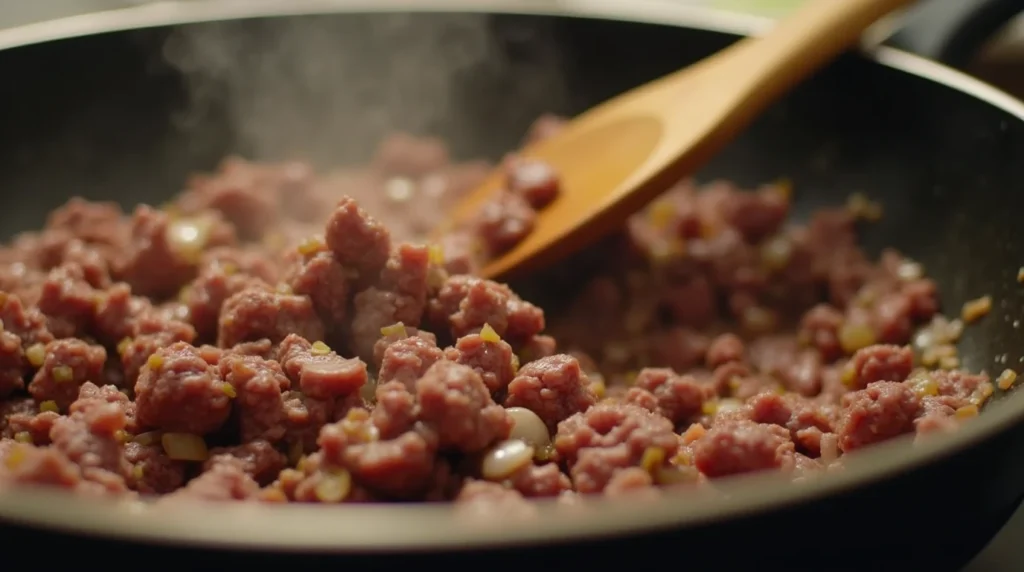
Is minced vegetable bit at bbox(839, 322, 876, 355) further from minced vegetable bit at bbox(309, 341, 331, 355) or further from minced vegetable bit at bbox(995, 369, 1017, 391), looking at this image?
minced vegetable bit at bbox(309, 341, 331, 355)

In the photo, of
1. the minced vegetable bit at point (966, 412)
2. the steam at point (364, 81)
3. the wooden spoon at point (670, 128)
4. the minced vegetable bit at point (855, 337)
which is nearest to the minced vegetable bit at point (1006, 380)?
the minced vegetable bit at point (966, 412)

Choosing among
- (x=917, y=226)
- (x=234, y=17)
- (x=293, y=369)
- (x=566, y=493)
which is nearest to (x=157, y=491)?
(x=293, y=369)

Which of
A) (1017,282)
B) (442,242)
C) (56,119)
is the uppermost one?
(56,119)

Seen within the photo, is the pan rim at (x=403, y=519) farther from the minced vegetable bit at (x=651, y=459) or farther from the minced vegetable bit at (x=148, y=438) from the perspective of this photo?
the minced vegetable bit at (x=148, y=438)

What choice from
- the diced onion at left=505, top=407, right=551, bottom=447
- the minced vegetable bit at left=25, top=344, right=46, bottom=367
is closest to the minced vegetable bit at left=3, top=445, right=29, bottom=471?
the minced vegetable bit at left=25, top=344, right=46, bottom=367

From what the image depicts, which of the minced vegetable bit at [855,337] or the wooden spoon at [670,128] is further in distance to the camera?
the wooden spoon at [670,128]

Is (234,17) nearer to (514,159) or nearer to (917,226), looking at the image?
(514,159)

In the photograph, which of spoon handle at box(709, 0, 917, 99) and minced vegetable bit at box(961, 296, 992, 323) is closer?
minced vegetable bit at box(961, 296, 992, 323)
